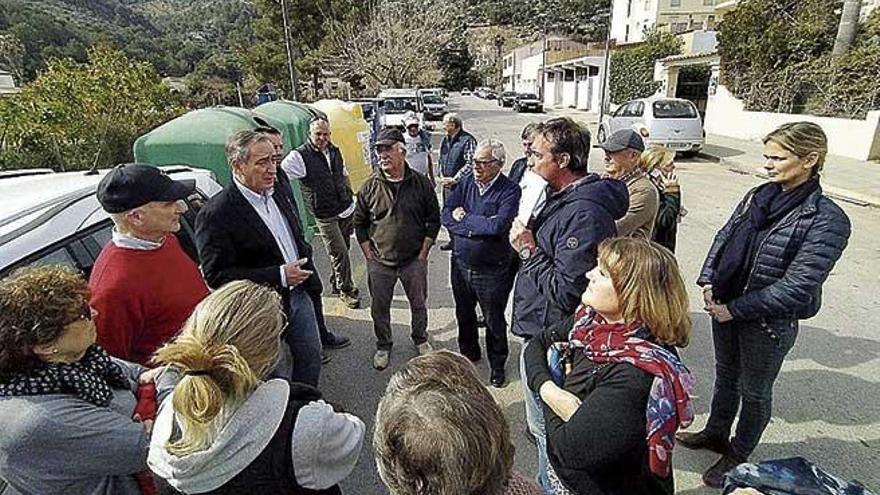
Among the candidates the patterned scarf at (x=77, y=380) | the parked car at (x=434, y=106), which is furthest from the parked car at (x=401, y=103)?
the patterned scarf at (x=77, y=380)

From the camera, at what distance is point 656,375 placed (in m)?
1.47

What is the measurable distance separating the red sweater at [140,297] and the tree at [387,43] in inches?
1072

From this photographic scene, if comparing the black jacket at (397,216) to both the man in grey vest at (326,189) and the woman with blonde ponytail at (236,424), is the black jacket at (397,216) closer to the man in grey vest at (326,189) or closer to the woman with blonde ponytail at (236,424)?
the man in grey vest at (326,189)

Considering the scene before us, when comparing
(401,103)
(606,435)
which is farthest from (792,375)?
(401,103)

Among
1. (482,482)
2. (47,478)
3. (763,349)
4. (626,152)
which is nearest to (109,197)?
(47,478)

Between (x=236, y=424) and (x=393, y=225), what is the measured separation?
247 centimetres

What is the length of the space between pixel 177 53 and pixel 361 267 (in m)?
56.5

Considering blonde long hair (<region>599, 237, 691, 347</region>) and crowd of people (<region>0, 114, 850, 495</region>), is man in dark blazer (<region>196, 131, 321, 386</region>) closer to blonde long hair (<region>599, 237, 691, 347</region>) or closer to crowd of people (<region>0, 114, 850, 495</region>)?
crowd of people (<region>0, 114, 850, 495</region>)

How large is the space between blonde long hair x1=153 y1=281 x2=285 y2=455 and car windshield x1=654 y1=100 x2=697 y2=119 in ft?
43.8

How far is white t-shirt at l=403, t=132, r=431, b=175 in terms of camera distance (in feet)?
22.9

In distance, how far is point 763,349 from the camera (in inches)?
95.3

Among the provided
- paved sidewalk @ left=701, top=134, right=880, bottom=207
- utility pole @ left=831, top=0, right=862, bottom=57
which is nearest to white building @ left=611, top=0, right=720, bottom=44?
utility pole @ left=831, top=0, right=862, bottom=57

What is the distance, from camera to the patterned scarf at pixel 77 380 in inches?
52.5

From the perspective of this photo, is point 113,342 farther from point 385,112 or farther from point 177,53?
point 177,53
